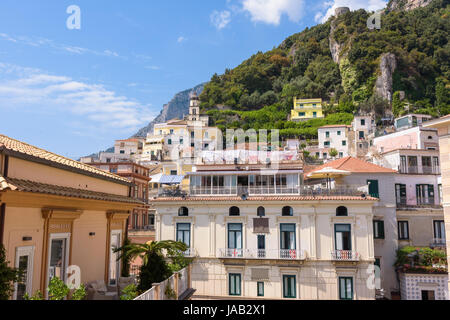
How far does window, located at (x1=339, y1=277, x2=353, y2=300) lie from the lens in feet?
76.5

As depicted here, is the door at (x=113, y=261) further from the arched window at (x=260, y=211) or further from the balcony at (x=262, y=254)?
the arched window at (x=260, y=211)

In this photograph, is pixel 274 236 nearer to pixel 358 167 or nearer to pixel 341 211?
pixel 341 211

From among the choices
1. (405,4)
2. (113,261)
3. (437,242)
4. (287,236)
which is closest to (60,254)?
(113,261)

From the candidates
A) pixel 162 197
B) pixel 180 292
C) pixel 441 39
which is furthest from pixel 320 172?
pixel 441 39

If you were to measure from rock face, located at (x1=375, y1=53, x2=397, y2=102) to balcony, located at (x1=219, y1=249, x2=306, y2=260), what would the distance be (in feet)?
238

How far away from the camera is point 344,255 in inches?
924

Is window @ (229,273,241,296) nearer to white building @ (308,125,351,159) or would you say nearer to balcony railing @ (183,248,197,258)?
balcony railing @ (183,248,197,258)

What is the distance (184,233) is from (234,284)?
4.83 metres

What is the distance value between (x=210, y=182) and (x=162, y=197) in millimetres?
3617

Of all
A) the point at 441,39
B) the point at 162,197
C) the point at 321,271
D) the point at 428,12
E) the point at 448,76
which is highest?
the point at 428,12

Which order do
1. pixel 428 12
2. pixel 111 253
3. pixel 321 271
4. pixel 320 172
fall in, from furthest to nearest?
pixel 428 12, pixel 320 172, pixel 321 271, pixel 111 253

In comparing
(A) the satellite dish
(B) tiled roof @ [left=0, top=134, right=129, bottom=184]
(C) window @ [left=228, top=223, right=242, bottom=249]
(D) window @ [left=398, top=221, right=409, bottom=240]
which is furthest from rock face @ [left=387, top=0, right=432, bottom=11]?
(B) tiled roof @ [left=0, top=134, right=129, bottom=184]
